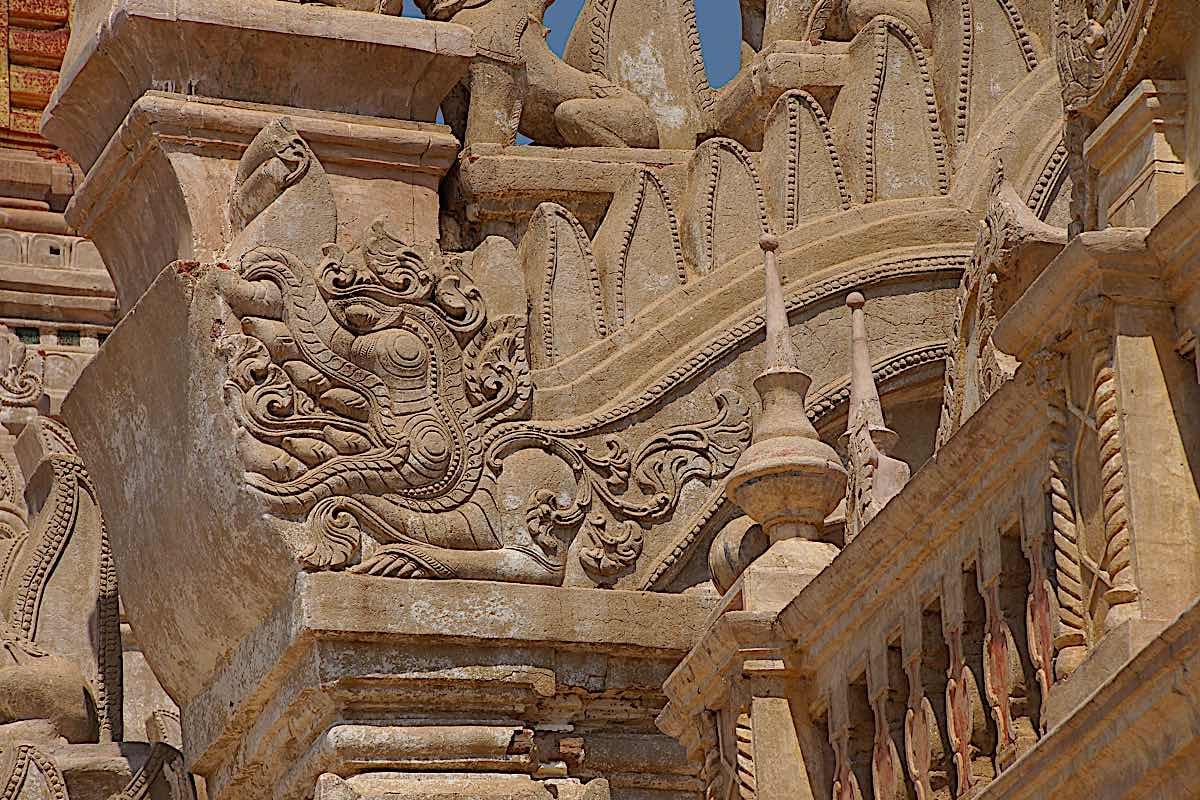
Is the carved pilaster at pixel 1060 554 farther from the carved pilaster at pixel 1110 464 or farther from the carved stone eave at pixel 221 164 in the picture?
the carved stone eave at pixel 221 164

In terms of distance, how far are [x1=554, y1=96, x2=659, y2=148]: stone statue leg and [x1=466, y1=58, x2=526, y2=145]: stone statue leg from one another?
0.23 m

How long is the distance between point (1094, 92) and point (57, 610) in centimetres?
816

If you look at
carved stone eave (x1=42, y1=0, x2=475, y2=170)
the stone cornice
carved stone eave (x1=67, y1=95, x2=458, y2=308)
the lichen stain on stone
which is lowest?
the stone cornice

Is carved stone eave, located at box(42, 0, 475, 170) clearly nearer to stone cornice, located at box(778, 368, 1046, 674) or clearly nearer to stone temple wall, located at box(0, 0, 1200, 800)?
stone temple wall, located at box(0, 0, 1200, 800)

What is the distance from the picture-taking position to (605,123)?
12.7 m

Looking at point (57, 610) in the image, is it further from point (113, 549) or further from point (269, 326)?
point (269, 326)

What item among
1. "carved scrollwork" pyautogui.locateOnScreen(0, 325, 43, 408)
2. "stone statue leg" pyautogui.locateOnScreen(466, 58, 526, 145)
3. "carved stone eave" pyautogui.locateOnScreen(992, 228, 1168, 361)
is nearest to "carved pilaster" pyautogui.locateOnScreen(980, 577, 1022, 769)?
"carved stone eave" pyautogui.locateOnScreen(992, 228, 1168, 361)

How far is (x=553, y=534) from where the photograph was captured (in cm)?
1138

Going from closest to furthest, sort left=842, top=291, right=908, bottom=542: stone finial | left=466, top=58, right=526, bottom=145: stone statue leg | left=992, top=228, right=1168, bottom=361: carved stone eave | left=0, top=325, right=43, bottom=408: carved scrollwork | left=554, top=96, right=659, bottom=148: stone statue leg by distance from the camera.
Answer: left=992, top=228, right=1168, bottom=361: carved stone eave → left=842, top=291, right=908, bottom=542: stone finial → left=466, top=58, right=526, bottom=145: stone statue leg → left=554, top=96, right=659, bottom=148: stone statue leg → left=0, top=325, right=43, bottom=408: carved scrollwork

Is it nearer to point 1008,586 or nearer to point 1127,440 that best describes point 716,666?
point 1008,586

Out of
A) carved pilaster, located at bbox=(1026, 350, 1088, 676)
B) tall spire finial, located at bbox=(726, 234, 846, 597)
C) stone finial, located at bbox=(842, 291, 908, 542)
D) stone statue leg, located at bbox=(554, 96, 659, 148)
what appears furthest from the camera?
stone statue leg, located at bbox=(554, 96, 659, 148)

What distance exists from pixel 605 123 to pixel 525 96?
397 mm

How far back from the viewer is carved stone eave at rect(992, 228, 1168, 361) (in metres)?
6.52

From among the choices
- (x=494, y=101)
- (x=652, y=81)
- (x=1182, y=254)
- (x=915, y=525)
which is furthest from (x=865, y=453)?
(x=652, y=81)
